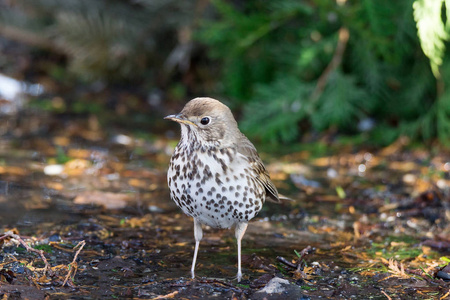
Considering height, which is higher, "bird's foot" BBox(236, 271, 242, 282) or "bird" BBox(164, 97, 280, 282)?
"bird" BBox(164, 97, 280, 282)

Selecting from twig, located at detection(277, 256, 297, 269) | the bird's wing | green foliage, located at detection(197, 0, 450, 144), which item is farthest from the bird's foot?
green foliage, located at detection(197, 0, 450, 144)

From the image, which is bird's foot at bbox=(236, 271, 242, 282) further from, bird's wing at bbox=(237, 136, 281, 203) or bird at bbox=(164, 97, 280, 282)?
bird's wing at bbox=(237, 136, 281, 203)

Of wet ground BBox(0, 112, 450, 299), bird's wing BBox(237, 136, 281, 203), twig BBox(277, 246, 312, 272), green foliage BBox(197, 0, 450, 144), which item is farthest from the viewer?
green foliage BBox(197, 0, 450, 144)

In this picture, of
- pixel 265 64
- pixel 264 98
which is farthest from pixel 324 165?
pixel 265 64

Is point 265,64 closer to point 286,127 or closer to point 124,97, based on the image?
point 286,127

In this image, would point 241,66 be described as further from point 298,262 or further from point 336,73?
point 298,262

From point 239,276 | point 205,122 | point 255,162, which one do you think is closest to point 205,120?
point 205,122

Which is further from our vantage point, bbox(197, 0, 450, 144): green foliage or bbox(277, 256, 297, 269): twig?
bbox(197, 0, 450, 144): green foliage

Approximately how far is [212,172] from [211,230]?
1301 millimetres

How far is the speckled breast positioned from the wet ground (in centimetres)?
40

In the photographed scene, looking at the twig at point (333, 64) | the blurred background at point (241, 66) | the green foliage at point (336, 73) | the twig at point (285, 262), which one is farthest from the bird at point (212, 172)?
the twig at point (333, 64)

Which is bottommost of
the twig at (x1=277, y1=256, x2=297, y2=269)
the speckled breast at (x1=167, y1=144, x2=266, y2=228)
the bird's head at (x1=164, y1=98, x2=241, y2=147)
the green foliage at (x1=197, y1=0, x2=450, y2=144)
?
the twig at (x1=277, y1=256, x2=297, y2=269)

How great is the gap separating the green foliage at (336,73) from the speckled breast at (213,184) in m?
3.41

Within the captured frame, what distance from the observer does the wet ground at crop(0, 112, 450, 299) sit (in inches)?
142
